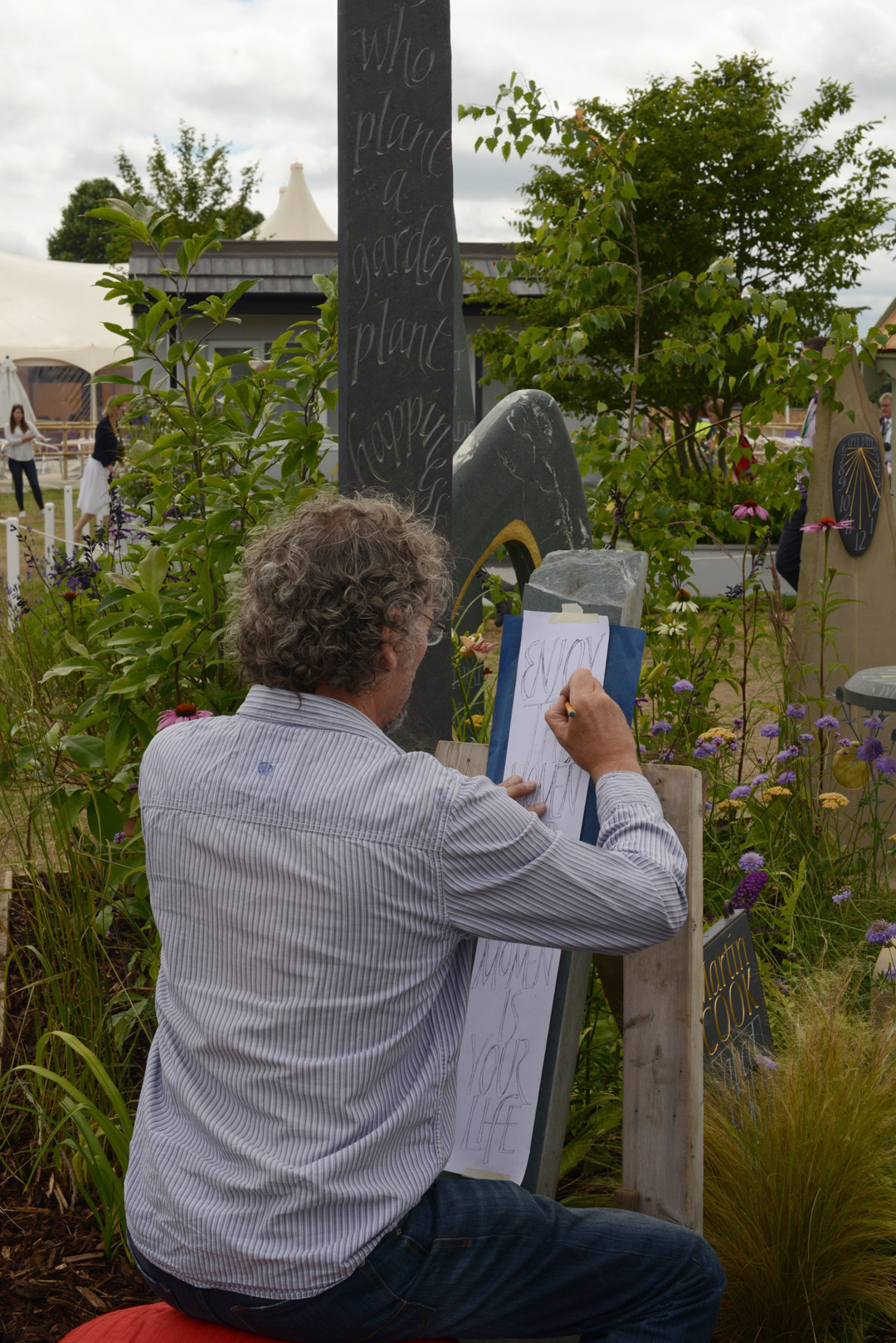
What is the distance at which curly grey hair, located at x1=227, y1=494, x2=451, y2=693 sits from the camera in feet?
5.02

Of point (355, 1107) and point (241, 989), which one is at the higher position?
point (241, 989)

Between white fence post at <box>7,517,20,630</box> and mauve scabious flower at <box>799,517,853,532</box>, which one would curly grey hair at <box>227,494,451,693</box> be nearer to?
mauve scabious flower at <box>799,517,853,532</box>

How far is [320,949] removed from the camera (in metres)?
1.43

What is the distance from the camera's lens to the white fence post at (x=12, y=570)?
19.6ft

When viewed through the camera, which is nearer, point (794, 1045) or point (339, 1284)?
point (339, 1284)

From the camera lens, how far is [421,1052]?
154cm

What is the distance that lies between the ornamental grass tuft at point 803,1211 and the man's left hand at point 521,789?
2.45ft

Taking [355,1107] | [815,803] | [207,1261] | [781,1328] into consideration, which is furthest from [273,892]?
[815,803]

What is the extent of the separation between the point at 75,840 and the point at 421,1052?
81.8 inches

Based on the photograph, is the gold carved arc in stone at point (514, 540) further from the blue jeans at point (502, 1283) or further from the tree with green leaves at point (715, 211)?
the tree with green leaves at point (715, 211)

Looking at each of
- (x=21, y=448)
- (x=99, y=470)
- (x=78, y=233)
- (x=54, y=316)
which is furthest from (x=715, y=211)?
(x=78, y=233)

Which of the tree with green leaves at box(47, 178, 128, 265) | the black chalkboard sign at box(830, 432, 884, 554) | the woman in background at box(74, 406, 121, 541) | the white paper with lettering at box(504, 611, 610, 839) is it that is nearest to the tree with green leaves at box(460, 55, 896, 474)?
the woman in background at box(74, 406, 121, 541)

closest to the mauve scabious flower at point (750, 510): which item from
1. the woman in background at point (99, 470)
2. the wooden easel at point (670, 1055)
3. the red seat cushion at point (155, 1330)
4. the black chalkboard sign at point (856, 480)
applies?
the black chalkboard sign at point (856, 480)

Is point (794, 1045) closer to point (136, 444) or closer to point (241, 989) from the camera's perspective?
point (241, 989)
